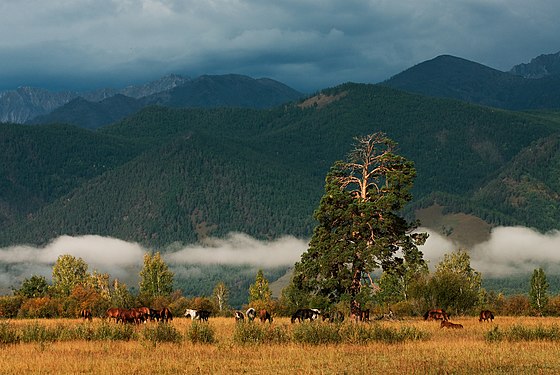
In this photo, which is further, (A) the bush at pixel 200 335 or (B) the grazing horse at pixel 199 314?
(B) the grazing horse at pixel 199 314

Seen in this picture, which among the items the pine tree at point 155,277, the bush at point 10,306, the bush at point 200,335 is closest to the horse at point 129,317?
the bush at point 200,335

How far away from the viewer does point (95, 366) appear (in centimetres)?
3450

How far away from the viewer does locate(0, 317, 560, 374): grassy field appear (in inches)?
1309

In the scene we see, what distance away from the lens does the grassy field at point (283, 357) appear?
109 ft

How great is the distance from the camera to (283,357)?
3728 cm

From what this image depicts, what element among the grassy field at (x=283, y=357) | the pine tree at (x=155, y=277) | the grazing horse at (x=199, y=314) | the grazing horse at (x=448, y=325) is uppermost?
the pine tree at (x=155, y=277)

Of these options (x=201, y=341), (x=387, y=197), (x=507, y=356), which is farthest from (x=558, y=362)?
(x=387, y=197)

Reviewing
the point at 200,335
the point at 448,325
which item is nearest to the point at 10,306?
the point at 200,335

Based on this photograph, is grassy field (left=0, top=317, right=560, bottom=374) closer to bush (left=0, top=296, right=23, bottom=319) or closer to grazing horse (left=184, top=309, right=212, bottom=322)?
grazing horse (left=184, top=309, right=212, bottom=322)

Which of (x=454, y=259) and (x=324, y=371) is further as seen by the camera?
(x=454, y=259)

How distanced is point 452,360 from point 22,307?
79081 mm

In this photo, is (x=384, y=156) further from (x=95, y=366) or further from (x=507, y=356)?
(x=95, y=366)

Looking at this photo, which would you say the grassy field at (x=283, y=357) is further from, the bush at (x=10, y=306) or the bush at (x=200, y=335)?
the bush at (x=10, y=306)

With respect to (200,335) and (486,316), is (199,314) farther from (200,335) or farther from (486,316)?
(200,335)
